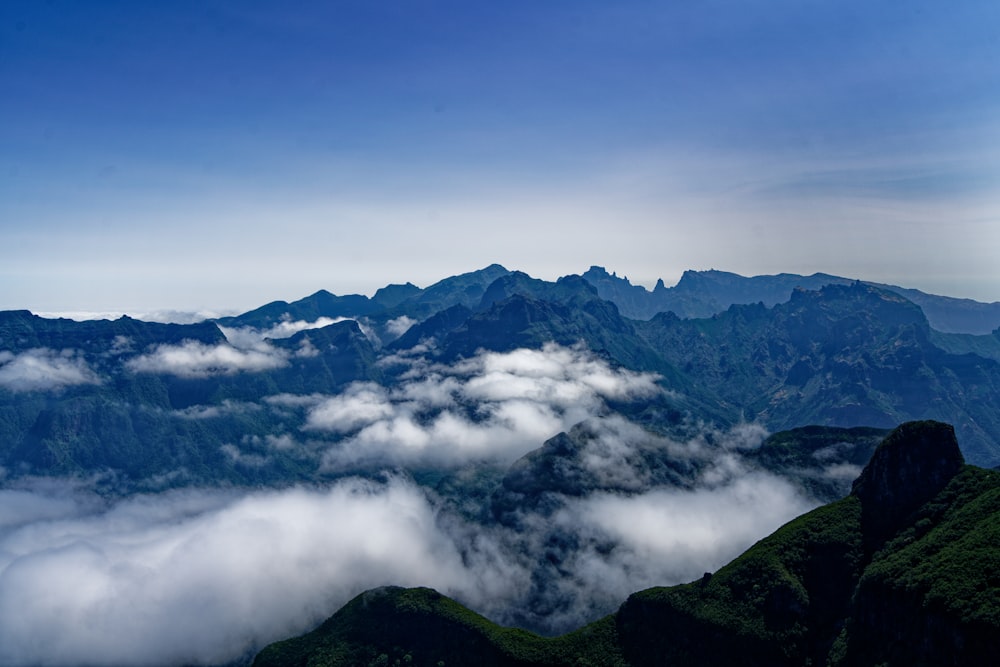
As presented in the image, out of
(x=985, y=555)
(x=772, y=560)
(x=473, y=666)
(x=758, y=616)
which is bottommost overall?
(x=473, y=666)

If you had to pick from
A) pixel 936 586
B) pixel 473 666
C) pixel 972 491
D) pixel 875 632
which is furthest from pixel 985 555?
pixel 473 666

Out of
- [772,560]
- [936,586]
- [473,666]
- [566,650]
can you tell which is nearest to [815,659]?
[772,560]

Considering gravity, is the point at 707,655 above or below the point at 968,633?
below

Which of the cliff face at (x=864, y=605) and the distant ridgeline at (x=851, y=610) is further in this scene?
the distant ridgeline at (x=851, y=610)

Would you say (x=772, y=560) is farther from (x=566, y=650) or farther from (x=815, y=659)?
(x=566, y=650)

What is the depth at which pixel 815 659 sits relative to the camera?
6988 inches

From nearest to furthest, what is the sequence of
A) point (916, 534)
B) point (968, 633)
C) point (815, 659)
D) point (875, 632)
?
1. point (968, 633)
2. point (875, 632)
3. point (815, 659)
4. point (916, 534)

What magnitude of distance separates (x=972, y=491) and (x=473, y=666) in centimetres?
16777

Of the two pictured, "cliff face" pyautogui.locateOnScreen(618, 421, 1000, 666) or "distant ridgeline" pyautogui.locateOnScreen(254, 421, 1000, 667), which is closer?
Result: "cliff face" pyautogui.locateOnScreen(618, 421, 1000, 666)

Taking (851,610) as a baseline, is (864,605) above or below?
above

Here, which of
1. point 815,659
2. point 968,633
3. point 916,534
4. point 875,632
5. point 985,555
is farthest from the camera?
point 916,534

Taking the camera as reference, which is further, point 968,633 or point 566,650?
point 566,650

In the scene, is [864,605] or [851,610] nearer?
[864,605]

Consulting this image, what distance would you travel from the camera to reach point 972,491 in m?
192
